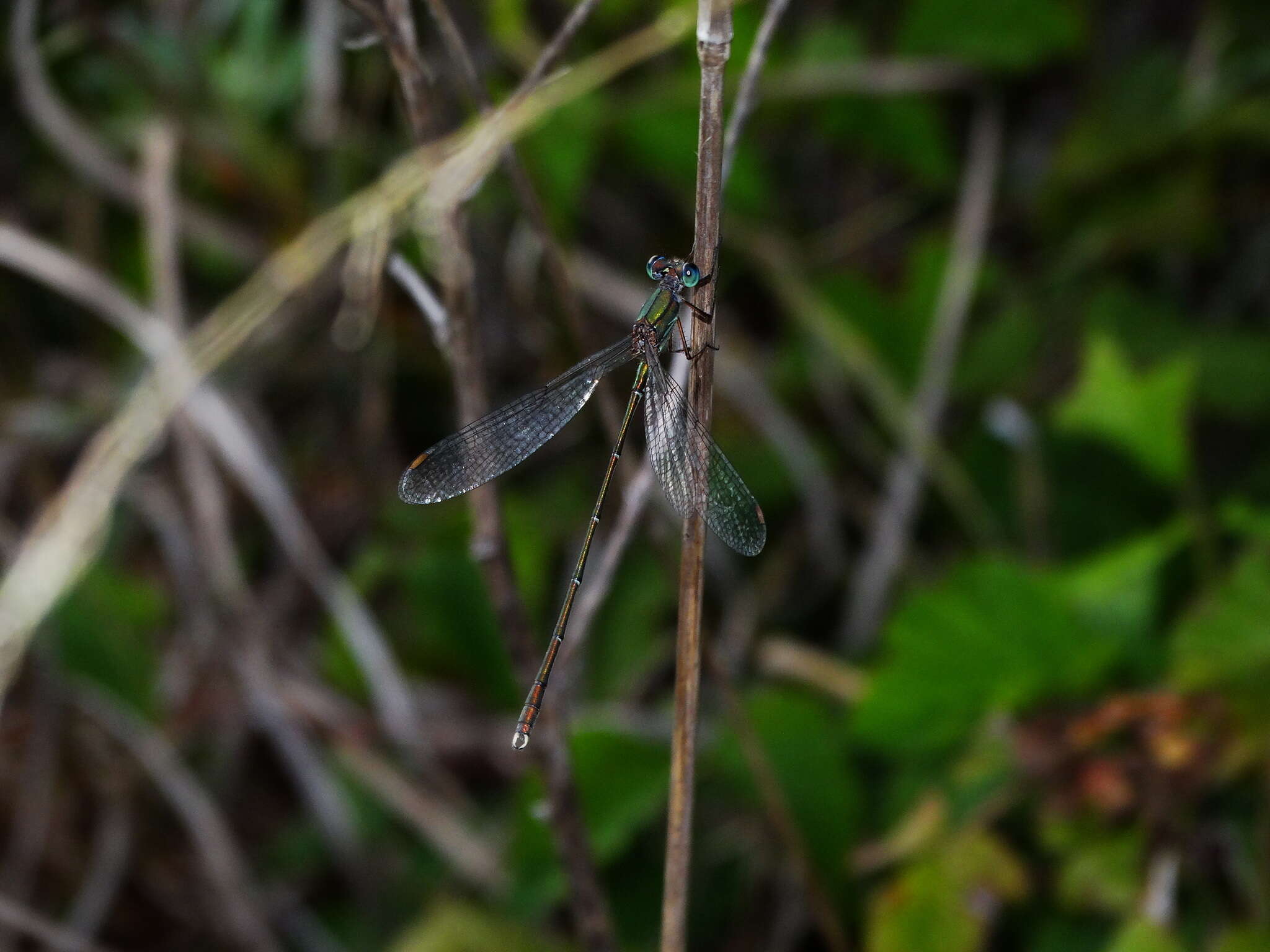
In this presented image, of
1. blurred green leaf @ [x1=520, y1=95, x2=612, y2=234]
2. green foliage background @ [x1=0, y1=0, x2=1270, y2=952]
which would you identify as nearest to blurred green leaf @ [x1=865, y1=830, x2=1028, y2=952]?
green foliage background @ [x1=0, y1=0, x2=1270, y2=952]

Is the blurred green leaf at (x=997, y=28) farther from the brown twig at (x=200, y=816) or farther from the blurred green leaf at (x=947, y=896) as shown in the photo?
the brown twig at (x=200, y=816)

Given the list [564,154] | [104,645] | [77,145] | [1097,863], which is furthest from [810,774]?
[77,145]

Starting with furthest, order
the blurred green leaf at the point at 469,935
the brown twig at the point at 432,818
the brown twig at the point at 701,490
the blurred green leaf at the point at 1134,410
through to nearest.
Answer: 1. the brown twig at the point at 432,818
2. the blurred green leaf at the point at 1134,410
3. the blurred green leaf at the point at 469,935
4. the brown twig at the point at 701,490

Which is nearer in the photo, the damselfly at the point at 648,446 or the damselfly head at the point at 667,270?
the damselfly at the point at 648,446

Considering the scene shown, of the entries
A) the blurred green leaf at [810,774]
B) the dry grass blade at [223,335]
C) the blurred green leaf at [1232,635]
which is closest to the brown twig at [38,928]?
the dry grass blade at [223,335]

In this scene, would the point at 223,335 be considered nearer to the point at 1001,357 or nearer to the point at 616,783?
the point at 616,783

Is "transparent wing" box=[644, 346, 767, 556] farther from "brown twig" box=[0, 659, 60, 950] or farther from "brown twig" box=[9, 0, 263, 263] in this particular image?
"brown twig" box=[0, 659, 60, 950]

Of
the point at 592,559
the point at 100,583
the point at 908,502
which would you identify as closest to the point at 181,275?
the point at 100,583

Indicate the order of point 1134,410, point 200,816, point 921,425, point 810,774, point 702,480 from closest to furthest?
point 702,480
point 810,774
point 1134,410
point 200,816
point 921,425
